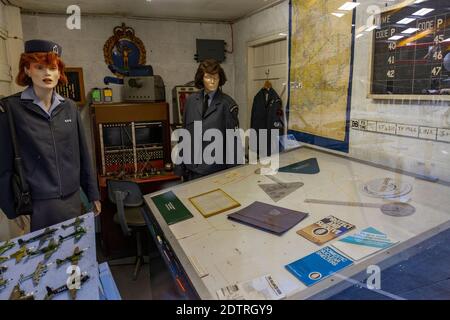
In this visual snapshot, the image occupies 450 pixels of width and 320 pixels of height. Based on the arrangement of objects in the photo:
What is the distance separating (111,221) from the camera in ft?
7.22

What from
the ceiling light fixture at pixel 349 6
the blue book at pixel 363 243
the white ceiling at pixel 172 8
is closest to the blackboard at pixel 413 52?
the ceiling light fixture at pixel 349 6

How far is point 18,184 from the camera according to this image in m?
0.95

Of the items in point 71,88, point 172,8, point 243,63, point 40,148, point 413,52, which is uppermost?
point 172,8

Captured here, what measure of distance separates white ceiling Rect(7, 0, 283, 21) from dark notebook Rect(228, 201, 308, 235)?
4.11 ft

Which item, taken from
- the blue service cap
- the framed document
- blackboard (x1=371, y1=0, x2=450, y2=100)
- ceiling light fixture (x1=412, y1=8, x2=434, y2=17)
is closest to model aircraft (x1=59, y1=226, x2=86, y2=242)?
the framed document

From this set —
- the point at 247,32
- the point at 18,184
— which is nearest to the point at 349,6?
the point at 247,32

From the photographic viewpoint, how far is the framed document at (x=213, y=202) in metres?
1.03

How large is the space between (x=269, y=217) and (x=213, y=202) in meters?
0.24

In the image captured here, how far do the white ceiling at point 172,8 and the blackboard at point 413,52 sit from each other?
0.97 m

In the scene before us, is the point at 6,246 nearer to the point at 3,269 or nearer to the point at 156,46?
the point at 3,269

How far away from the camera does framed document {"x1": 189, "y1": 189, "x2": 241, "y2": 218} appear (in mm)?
1028

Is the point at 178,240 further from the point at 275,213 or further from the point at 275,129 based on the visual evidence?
the point at 275,129

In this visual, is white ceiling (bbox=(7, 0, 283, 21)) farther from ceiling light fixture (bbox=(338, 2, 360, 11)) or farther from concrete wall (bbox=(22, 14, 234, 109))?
ceiling light fixture (bbox=(338, 2, 360, 11))
